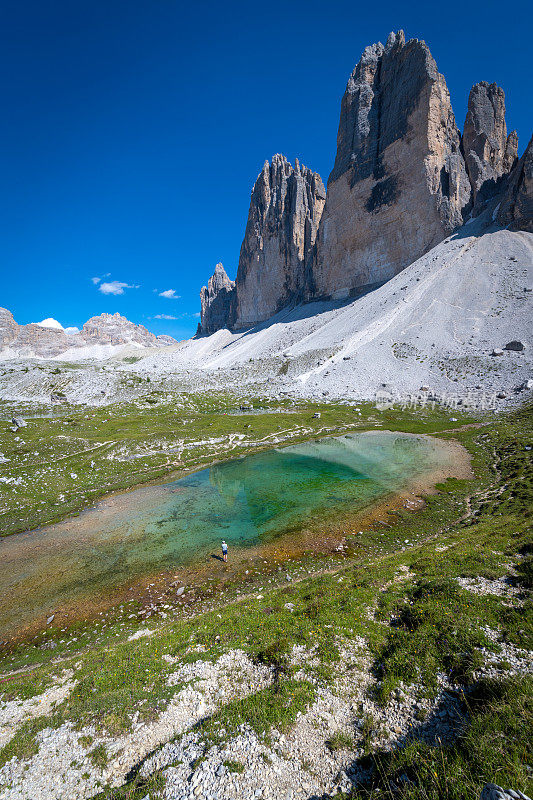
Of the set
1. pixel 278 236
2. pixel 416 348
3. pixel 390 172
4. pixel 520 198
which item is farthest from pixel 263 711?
pixel 278 236

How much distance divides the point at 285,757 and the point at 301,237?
15364 centimetres

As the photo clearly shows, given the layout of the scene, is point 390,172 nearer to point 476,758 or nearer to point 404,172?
point 404,172

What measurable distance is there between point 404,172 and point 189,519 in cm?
10678

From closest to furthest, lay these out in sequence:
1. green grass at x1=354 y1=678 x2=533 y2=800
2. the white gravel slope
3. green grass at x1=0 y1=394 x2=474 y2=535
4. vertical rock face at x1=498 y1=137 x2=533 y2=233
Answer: green grass at x1=354 y1=678 x2=533 y2=800 → green grass at x1=0 y1=394 x2=474 y2=535 → the white gravel slope → vertical rock face at x1=498 y1=137 x2=533 y2=233

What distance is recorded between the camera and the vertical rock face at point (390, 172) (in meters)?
82.3

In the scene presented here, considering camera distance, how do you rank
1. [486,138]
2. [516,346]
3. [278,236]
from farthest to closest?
[278,236] < [486,138] < [516,346]

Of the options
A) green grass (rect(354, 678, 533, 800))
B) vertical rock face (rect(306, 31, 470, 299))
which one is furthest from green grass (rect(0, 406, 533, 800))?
vertical rock face (rect(306, 31, 470, 299))

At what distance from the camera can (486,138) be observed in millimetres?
87312

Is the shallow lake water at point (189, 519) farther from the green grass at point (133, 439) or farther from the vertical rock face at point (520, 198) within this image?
the vertical rock face at point (520, 198)

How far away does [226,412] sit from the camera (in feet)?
163

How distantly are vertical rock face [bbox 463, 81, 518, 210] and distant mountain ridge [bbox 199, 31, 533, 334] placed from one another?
0.28m

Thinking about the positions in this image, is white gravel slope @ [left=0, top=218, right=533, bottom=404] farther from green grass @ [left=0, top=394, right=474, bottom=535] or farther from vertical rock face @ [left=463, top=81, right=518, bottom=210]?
vertical rock face @ [left=463, top=81, right=518, bottom=210]

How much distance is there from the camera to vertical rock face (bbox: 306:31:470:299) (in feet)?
270

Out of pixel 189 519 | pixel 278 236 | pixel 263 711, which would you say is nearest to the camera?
pixel 263 711
